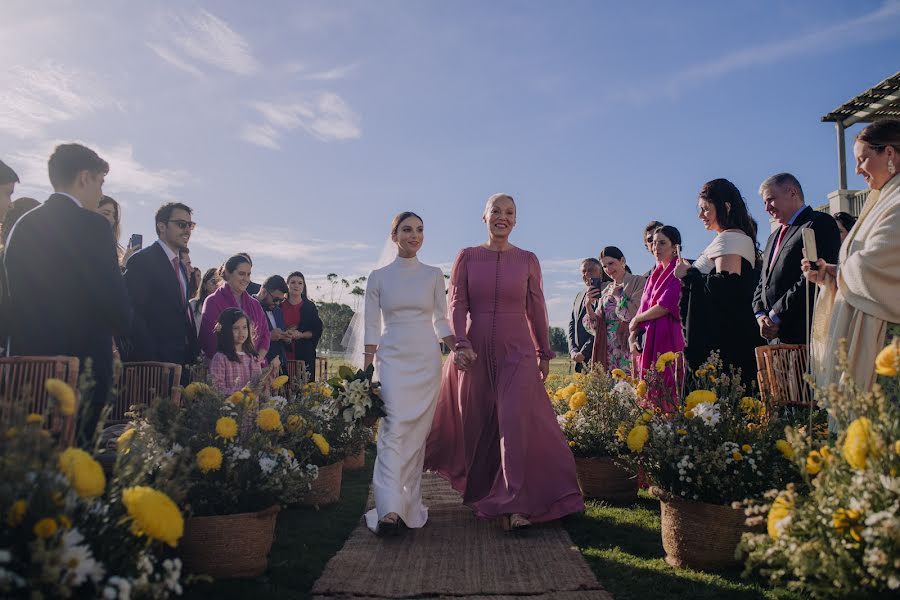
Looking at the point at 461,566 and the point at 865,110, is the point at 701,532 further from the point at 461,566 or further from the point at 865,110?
the point at 865,110

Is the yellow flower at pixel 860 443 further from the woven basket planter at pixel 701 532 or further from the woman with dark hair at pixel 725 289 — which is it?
the woman with dark hair at pixel 725 289

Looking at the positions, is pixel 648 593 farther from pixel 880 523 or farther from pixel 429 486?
pixel 429 486

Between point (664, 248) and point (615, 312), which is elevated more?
point (664, 248)

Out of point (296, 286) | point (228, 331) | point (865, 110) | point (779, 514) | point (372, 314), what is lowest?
point (779, 514)

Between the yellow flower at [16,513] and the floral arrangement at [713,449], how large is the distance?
3.12 meters

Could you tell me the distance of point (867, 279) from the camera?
12.7 feet

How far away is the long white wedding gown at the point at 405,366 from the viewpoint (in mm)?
5531

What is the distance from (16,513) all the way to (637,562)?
3411mm

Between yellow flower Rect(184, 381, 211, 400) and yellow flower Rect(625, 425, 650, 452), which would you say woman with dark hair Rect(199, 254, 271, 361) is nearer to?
yellow flower Rect(184, 381, 211, 400)

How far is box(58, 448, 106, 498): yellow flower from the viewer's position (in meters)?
2.39

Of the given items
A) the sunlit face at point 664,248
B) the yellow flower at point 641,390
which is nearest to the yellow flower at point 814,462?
the yellow flower at point 641,390

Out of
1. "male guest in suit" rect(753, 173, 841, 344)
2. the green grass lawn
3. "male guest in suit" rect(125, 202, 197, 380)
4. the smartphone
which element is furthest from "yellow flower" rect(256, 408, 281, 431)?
"male guest in suit" rect(753, 173, 841, 344)

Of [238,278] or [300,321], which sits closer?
[238,278]

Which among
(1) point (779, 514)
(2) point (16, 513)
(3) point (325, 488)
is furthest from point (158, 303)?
(1) point (779, 514)
